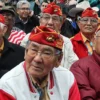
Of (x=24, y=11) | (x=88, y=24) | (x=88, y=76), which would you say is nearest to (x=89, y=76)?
(x=88, y=76)

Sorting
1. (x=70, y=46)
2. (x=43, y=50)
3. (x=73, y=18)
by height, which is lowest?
(x=73, y=18)

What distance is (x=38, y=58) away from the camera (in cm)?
280

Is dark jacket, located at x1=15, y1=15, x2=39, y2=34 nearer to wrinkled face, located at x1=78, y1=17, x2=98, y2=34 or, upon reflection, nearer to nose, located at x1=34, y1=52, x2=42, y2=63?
wrinkled face, located at x1=78, y1=17, x2=98, y2=34

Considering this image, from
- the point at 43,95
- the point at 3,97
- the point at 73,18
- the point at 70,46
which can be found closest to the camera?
Answer: the point at 3,97

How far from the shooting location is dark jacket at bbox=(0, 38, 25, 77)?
4.27 meters

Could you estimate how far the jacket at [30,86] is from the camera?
2.74 m

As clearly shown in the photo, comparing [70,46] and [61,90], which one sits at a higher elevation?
[61,90]

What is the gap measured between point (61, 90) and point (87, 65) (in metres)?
0.82

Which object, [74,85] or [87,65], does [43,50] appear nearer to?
[74,85]

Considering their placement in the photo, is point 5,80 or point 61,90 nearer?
point 5,80

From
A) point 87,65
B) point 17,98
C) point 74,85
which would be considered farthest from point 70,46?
point 17,98

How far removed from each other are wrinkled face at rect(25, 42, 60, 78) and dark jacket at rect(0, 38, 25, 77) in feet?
4.68

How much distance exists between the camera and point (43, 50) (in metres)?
2.82

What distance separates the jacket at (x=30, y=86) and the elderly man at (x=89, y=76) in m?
0.47
